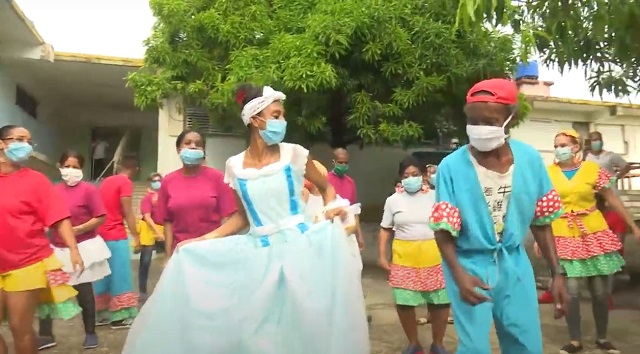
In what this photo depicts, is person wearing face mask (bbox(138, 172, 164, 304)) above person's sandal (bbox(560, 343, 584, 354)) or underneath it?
above

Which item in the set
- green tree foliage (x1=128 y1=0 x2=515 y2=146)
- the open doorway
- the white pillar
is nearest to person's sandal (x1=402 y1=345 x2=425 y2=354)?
green tree foliage (x1=128 y1=0 x2=515 y2=146)

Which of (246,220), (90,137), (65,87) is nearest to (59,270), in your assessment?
(246,220)

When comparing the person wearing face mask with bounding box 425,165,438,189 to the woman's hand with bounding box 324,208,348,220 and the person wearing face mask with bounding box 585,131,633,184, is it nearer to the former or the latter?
the woman's hand with bounding box 324,208,348,220

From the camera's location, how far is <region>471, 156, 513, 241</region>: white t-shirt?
312cm

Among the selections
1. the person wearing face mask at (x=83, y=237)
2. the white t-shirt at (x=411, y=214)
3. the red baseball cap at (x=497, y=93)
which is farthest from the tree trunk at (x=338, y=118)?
the red baseball cap at (x=497, y=93)

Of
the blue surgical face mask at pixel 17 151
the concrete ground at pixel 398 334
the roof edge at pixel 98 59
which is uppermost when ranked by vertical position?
the roof edge at pixel 98 59

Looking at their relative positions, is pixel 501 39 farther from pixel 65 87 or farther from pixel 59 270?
pixel 65 87

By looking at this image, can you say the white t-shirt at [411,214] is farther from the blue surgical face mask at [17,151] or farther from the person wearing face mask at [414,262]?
the blue surgical face mask at [17,151]

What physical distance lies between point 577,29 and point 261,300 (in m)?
3.42

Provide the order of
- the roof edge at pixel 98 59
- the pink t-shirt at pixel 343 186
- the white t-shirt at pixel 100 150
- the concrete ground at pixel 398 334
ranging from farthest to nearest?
the white t-shirt at pixel 100 150 → the roof edge at pixel 98 59 → the pink t-shirt at pixel 343 186 → the concrete ground at pixel 398 334

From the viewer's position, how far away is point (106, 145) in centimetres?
1847

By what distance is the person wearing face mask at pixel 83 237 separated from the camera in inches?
235

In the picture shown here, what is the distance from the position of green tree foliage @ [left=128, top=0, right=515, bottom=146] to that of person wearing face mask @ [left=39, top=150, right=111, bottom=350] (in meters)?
4.34

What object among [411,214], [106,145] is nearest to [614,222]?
[411,214]
